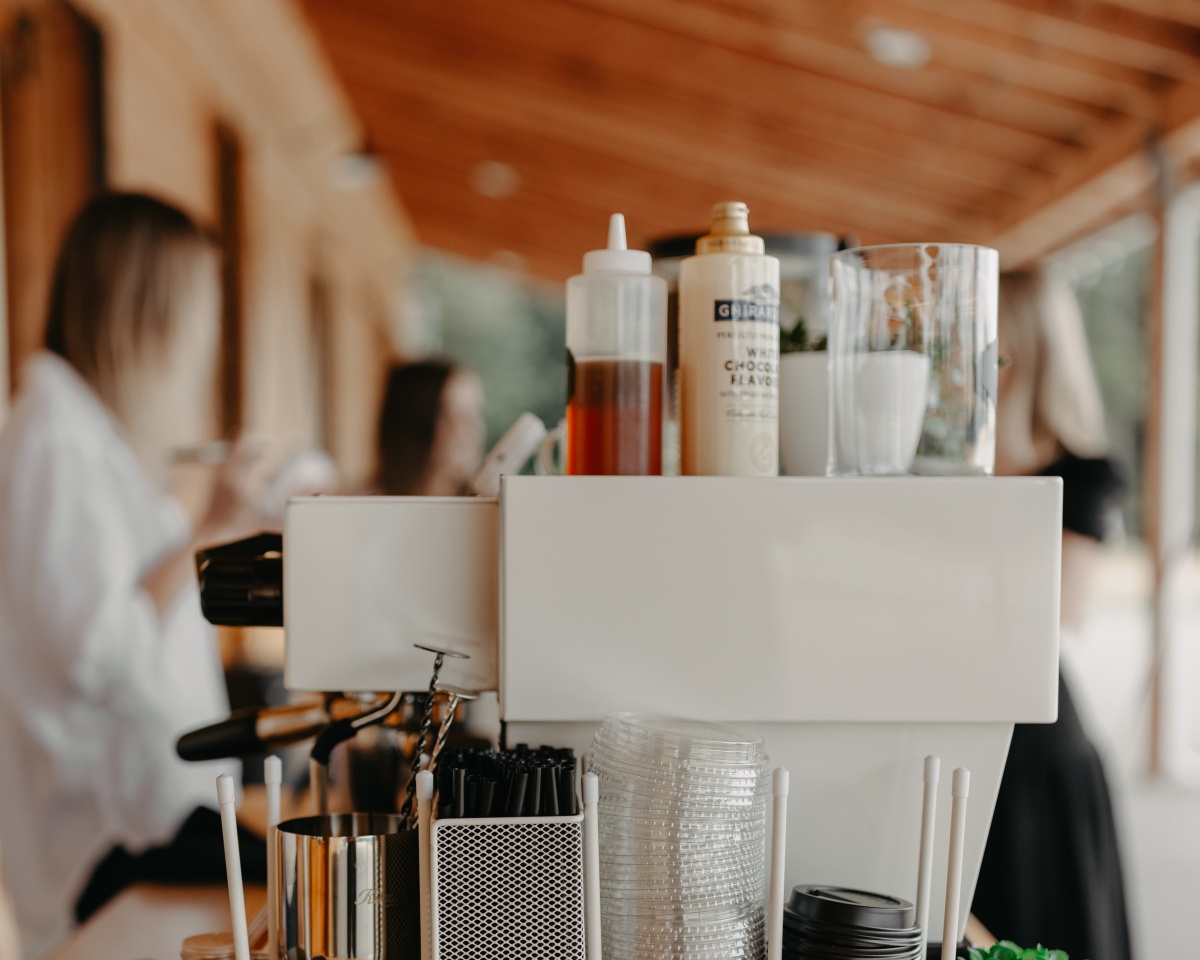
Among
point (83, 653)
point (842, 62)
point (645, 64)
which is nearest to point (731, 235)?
point (83, 653)

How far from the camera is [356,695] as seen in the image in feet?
2.94

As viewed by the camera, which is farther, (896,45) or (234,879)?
(896,45)

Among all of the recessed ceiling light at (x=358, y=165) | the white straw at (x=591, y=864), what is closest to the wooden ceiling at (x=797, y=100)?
the recessed ceiling light at (x=358, y=165)

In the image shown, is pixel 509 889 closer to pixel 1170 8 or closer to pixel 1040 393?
pixel 1040 393

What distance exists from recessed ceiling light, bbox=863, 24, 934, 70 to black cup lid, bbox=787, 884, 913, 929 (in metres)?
2.56

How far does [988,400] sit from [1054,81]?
265 cm

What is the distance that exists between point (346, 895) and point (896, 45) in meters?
2.74

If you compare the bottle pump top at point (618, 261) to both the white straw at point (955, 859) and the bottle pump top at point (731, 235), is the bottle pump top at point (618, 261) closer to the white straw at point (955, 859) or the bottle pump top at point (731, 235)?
the bottle pump top at point (731, 235)

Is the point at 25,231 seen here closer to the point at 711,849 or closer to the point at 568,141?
the point at 711,849

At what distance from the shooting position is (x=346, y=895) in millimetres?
642

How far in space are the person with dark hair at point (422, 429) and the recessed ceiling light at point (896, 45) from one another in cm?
141

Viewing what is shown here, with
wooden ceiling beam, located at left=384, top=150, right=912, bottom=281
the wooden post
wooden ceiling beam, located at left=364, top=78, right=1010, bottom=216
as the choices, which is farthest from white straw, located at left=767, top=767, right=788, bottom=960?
wooden ceiling beam, located at left=384, top=150, right=912, bottom=281

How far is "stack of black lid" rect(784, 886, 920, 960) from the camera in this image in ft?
2.07

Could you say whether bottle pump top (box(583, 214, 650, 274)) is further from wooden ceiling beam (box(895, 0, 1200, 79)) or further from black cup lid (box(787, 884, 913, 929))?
wooden ceiling beam (box(895, 0, 1200, 79))
